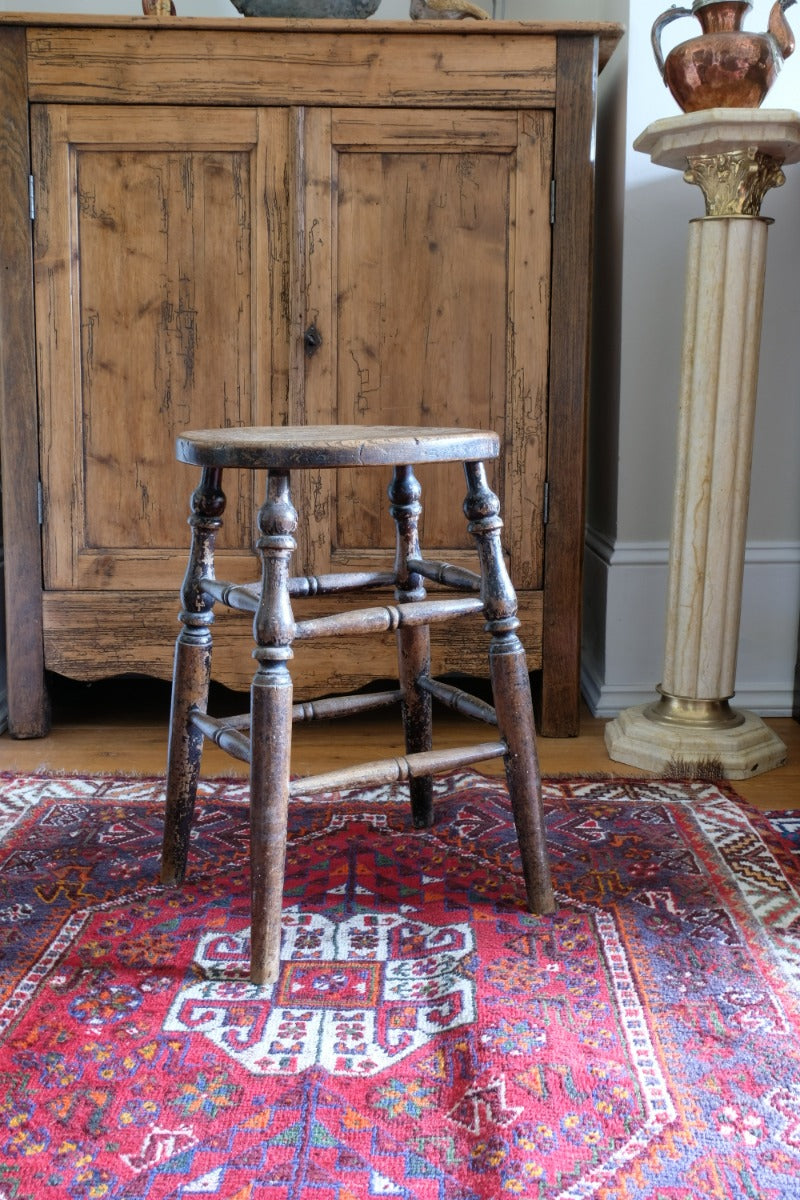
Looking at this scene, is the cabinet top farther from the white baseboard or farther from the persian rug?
the persian rug

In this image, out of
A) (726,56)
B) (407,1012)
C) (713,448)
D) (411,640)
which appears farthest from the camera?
(713,448)

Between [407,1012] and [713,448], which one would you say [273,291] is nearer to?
[713,448]

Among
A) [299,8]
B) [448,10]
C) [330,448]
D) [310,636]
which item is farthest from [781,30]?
[310,636]

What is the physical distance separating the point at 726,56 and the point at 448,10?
640 millimetres

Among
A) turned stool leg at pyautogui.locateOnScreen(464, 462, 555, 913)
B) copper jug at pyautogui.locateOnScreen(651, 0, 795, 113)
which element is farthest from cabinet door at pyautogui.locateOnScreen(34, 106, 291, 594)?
turned stool leg at pyautogui.locateOnScreen(464, 462, 555, 913)

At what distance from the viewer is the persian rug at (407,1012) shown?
39.0 inches

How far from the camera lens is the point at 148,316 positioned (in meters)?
2.16

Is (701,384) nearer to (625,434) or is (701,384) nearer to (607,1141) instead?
(625,434)

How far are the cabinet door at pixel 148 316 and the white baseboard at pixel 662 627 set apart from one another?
793mm

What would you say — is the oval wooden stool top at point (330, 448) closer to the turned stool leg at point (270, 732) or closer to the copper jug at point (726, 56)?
the turned stool leg at point (270, 732)

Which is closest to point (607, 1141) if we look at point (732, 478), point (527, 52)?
point (732, 478)

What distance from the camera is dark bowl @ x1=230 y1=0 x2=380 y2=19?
223 centimetres

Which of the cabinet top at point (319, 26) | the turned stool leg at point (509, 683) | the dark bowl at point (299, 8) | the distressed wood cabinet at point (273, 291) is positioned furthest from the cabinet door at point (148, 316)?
the turned stool leg at point (509, 683)

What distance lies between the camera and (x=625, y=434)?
95.4 inches
